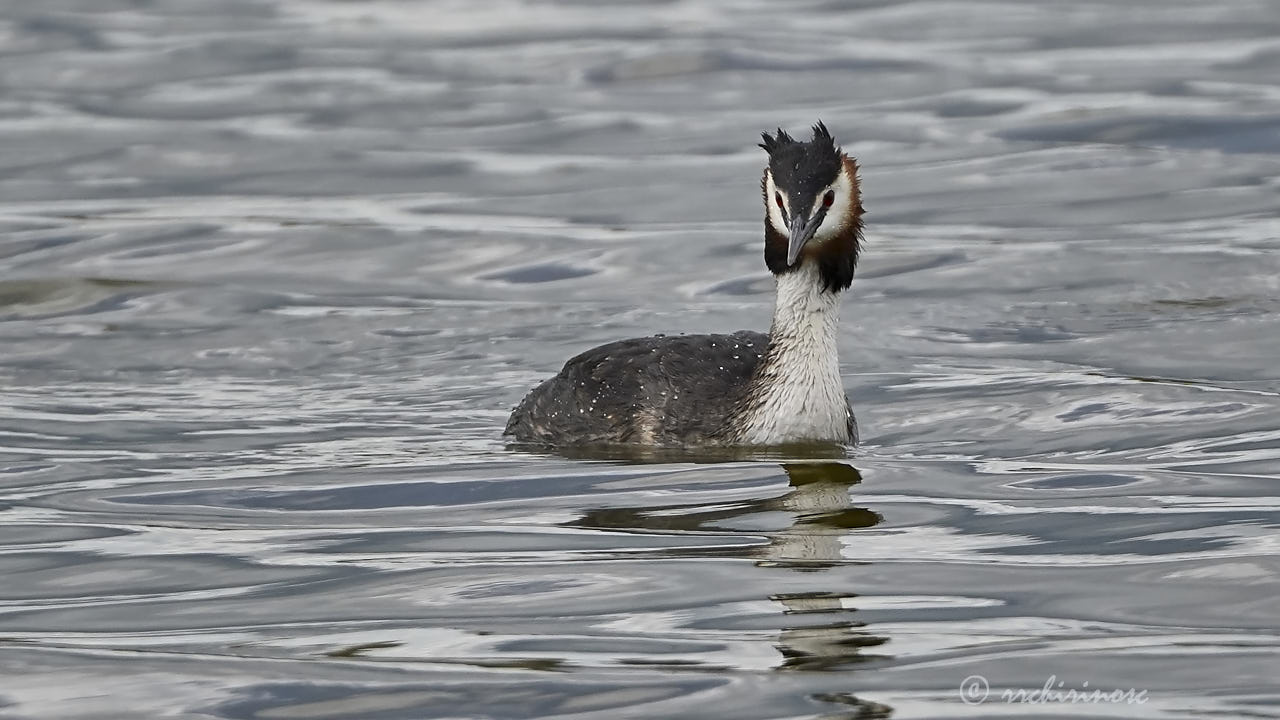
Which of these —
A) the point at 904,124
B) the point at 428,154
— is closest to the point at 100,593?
the point at 428,154

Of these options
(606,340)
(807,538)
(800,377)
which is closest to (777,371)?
(800,377)

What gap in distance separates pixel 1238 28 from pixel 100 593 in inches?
749

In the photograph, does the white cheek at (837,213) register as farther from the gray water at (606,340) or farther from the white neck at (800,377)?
the gray water at (606,340)

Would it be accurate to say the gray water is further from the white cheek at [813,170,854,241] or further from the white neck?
the white cheek at [813,170,854,241]

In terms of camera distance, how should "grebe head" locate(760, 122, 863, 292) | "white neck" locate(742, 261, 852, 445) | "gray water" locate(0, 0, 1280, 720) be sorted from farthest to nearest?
"white neck" locate(742, 261, 852, 445)
"grebe head" locate(760, 122, 863, 292)
"gray water" locate(0, 0, 1280, 720)

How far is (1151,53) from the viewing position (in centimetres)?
2395

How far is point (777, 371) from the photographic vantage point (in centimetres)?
1152

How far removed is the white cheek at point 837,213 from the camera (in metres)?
11.2

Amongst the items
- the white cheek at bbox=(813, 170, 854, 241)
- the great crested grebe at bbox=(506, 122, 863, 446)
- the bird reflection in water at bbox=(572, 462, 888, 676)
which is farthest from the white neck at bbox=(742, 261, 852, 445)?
the bird reflection in water at bbox=(572, 462, 888, 676)

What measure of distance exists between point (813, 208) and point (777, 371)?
3.08 feet

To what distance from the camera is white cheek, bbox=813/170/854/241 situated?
36.8 ft

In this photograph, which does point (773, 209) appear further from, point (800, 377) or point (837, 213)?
point (800, 377)

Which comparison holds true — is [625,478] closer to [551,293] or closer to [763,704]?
[763,704]

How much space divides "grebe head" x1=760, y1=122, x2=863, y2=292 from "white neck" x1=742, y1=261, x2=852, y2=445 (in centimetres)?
10
